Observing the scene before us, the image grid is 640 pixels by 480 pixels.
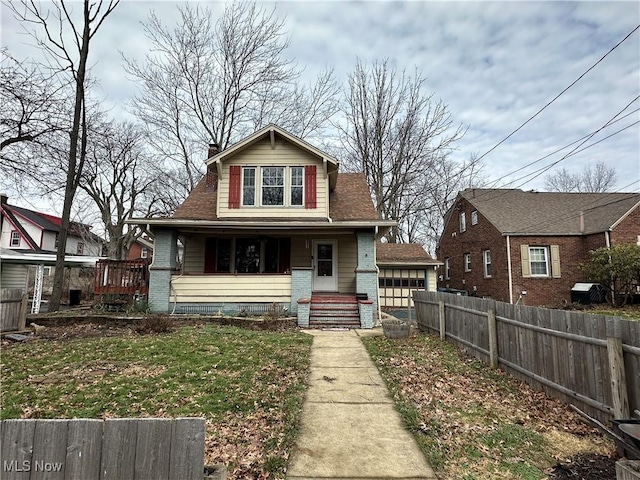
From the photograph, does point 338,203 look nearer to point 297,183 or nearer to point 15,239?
point 297,183

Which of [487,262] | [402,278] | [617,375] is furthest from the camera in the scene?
[487,262]

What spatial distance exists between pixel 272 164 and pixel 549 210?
55.8 ft

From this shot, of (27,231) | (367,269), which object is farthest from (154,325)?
(27,231)

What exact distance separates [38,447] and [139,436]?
20.3 inches

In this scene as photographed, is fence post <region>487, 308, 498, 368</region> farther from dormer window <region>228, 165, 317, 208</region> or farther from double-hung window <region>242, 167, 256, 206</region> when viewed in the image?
double-hung window <region>242, 167, 256, 206</region>

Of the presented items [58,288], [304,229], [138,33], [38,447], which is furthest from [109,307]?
[138,33]

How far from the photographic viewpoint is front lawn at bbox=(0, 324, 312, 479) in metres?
3.65

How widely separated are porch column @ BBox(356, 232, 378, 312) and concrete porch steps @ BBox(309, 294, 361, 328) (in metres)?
0.60

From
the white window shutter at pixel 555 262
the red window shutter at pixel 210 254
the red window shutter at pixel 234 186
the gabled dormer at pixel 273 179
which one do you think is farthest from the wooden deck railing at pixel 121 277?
the white window shutter at pixel 555 262

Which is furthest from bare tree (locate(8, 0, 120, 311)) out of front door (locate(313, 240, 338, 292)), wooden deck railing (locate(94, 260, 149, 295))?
front door (locate(313, 240, 338, 292))

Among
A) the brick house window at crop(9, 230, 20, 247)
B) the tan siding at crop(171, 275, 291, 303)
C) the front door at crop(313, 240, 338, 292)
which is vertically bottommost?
the tan siding at crop(171, 275, 291, 303)

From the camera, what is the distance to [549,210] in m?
20.2

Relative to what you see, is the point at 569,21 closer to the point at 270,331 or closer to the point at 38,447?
the point at 270,331

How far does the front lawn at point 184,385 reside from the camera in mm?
3648
